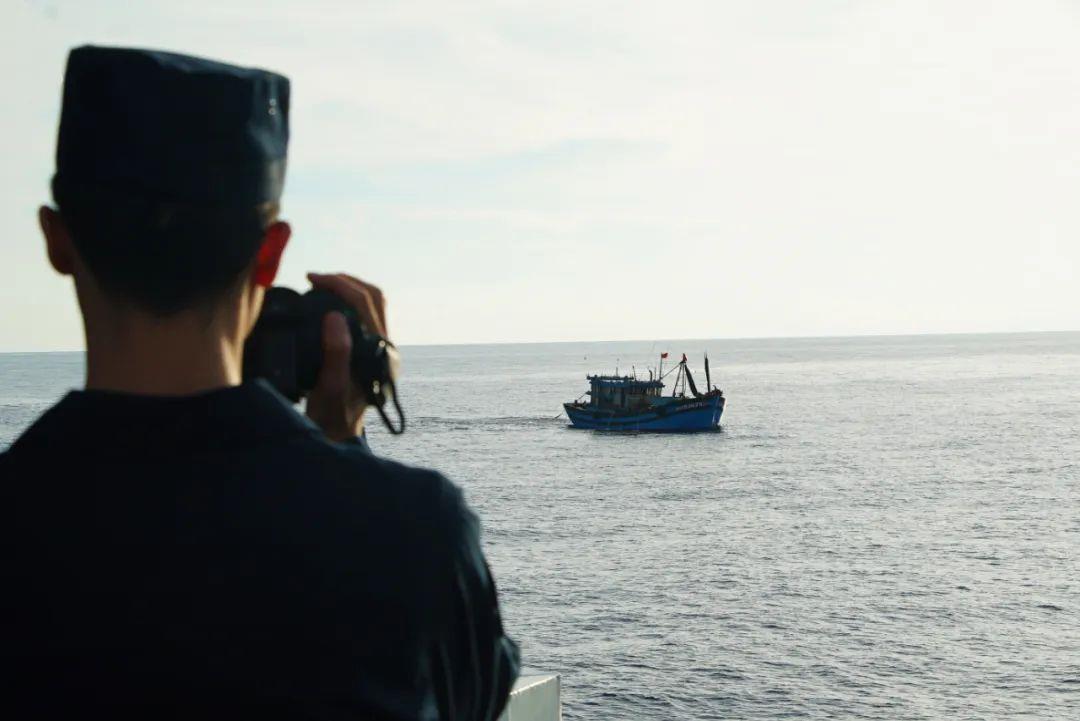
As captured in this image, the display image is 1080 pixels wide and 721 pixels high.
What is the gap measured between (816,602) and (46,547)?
120 ft

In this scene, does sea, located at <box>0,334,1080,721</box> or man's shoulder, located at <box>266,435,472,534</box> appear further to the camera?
sea, located at <box>0,334,1080,721</box>

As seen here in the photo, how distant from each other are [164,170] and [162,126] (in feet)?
0.16

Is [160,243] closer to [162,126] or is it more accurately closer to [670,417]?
[162,126]

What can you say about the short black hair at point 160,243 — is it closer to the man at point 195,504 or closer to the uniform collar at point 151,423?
the man at point 195,504

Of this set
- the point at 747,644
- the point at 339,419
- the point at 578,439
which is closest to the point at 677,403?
the point at 578,439

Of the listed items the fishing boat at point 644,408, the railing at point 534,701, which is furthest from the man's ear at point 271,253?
the fishing boat at point 644,408

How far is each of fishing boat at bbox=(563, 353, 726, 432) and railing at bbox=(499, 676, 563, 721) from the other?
81756 mm

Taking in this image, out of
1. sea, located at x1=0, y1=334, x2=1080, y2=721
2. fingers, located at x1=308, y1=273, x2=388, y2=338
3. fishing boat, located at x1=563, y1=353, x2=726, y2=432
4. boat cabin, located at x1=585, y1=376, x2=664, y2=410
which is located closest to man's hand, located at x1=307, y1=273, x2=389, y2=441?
fingers, located at x1=308, y1=273, x2=388, y2=338

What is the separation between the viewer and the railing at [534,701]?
4.47 metres

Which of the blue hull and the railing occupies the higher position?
the railing

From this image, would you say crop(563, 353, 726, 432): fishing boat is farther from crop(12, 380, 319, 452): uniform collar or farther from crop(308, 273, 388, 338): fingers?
crop(12, 380, 319, 452): uniform collar

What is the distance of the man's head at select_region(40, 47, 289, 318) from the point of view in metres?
1.33

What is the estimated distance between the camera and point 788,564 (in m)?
41.4

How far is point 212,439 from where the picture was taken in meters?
1.33
